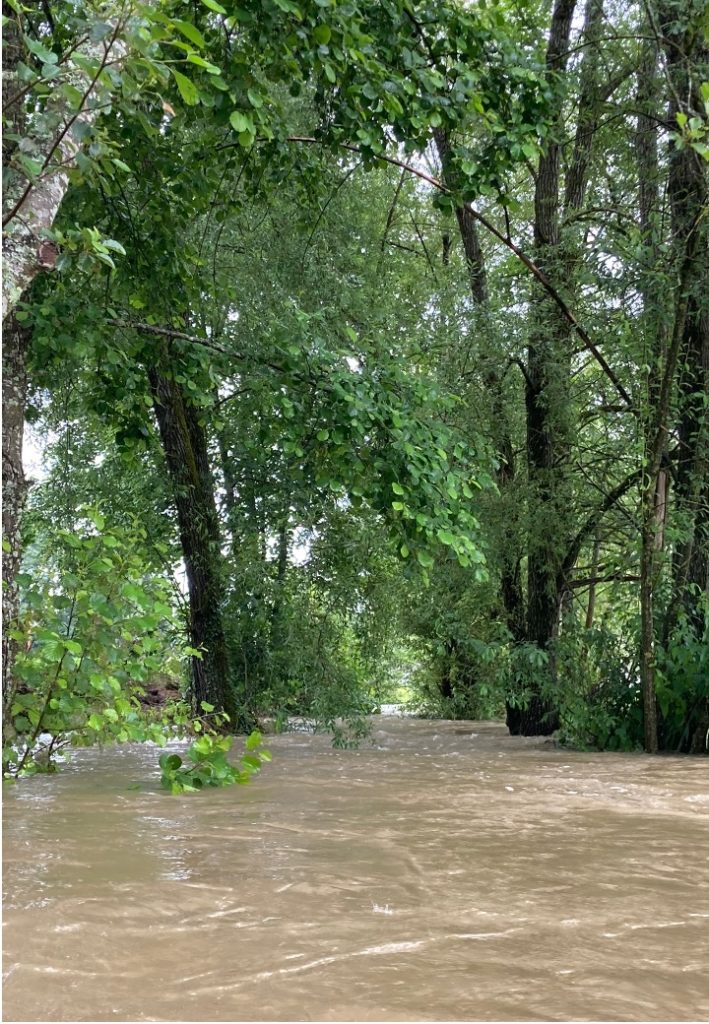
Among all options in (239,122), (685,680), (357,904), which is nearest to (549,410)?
(685,680)

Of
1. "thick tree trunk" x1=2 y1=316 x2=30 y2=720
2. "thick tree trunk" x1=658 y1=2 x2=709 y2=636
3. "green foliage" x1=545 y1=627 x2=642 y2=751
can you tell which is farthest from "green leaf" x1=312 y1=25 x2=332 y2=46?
"green foliage" x1=545 y1=627 x2=642 y2=751

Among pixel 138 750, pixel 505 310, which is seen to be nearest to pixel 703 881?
pixel 138 750

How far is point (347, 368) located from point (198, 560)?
407cm

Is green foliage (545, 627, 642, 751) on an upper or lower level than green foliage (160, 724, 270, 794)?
upper

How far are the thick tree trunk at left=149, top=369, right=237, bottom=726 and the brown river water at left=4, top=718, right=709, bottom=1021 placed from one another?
437cm

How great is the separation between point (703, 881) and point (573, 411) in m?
6.78

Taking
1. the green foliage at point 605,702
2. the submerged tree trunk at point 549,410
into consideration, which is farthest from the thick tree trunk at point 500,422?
the green foliage at point 605,702

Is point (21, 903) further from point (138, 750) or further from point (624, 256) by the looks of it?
point (624, 256)

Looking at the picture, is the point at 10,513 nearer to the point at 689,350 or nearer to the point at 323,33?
the point at 323,33

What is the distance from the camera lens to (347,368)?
6285 millimetres

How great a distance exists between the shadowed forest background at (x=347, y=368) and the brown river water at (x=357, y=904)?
88 cm

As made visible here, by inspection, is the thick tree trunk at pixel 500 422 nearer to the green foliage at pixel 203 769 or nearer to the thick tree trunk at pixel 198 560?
the thick tree trunk at pixel 198 560

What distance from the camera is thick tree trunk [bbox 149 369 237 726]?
9.73 meters

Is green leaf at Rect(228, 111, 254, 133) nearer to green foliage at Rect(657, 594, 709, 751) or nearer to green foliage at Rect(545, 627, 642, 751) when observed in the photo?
green foliage at Rect(657, 594, 709, 751)
